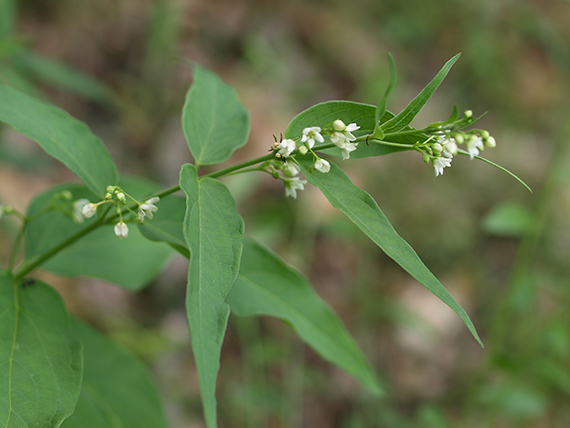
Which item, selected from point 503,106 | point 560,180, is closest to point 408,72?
point 503,106

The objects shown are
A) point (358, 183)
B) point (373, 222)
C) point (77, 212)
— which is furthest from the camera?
point (358, 183)

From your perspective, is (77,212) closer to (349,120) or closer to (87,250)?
(87,250)

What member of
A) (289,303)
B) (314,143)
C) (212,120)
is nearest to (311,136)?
(314,143)

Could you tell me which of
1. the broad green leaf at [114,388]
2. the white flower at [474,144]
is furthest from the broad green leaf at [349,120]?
the broad green leaf at [114,388]

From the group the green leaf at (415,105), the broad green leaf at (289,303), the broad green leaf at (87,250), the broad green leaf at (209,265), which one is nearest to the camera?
the broad green leaf at (209,265)

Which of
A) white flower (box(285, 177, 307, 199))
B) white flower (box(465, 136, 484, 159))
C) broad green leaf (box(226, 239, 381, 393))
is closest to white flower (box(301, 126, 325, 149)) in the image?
white flower (box(285, 177, 307, 199))

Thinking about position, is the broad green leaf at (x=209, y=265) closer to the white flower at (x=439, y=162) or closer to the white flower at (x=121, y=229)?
the white flower at (x=121, y=229)

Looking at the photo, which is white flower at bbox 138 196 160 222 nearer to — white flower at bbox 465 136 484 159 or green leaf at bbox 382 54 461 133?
green leaf at bbox 382 54 461 133
